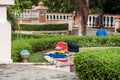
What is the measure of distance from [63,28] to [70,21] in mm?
891

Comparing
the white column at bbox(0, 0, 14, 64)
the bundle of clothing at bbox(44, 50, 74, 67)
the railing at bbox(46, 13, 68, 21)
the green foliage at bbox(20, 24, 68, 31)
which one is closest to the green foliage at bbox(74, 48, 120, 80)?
the white column at bbox(0, 0, 14, 64)

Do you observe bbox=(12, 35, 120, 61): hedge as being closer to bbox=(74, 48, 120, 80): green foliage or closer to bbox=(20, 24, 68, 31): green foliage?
bbox=(74, 48, 120, 80): green foliage

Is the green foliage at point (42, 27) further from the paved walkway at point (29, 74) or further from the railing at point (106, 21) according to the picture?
the paved walkway at point (29, 74)

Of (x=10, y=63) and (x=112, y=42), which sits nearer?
(x=10, y=63)

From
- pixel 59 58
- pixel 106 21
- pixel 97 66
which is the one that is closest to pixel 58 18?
pixel 106 21

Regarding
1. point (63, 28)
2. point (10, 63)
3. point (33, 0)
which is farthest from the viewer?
point (33, 0)

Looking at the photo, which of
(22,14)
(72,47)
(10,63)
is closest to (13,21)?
(72,47)

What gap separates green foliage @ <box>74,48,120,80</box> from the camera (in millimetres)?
6219

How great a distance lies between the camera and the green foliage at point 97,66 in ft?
20.4

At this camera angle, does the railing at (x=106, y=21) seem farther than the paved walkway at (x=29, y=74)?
Yes

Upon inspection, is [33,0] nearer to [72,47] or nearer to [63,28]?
[63,28]

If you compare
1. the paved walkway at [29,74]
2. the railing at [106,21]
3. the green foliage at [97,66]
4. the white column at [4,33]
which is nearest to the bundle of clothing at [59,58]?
the white column at [4,33]

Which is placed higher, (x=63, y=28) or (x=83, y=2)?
(x=83, y=2)

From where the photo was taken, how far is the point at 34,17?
27234mm
